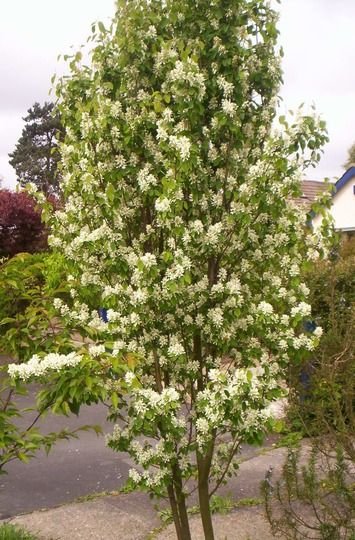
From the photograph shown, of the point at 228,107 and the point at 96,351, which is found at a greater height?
the point at 228,107

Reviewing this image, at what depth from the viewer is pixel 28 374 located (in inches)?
110

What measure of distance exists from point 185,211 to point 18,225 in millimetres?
14204

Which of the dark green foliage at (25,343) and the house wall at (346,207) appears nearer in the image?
the dark green foliage at (25,343)

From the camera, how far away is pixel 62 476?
6453 millimetres

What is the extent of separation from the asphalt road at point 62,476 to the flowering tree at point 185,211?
240cm

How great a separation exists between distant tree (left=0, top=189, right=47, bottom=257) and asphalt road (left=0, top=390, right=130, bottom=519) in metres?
10.0

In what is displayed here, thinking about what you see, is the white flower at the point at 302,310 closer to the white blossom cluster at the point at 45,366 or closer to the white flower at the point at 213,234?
the white flower at the point at 213,234

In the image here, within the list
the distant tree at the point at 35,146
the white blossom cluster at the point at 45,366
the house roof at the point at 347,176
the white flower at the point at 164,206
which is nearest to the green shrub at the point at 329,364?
the white flower at the point at 164,206

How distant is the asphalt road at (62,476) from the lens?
574cm

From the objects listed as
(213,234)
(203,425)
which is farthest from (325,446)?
(213,234)

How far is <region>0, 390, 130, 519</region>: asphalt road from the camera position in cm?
574

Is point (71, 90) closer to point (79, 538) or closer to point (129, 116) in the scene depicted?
point (129, 116)

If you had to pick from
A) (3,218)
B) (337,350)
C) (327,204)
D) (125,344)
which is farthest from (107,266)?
(3,218)

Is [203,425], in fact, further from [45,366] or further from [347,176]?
[347,176]
